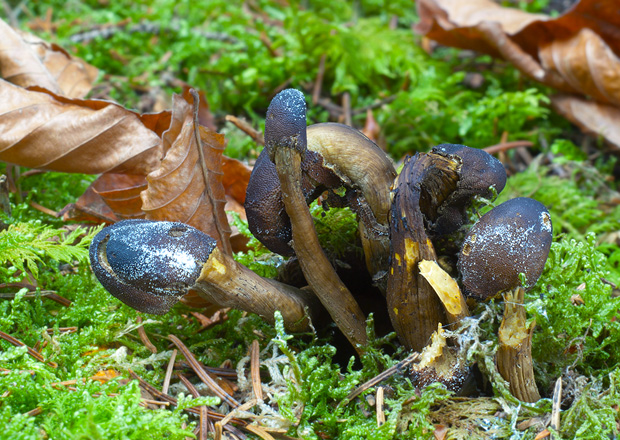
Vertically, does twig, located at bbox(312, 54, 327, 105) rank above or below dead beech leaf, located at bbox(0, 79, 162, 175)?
below

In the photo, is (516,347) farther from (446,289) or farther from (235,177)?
(235,177)

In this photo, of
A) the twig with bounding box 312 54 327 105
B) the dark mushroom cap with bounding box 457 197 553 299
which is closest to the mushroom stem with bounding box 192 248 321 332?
the dark mushroom cap with bounding box 457 197 553 299

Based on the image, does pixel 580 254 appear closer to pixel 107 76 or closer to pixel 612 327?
pixel 612 327

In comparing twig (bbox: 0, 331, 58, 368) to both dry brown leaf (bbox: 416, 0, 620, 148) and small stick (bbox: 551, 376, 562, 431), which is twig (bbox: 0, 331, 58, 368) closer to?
small stick (bbox: 551, 376, 562, 431)

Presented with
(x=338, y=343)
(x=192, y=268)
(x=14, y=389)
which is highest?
(x=192, y=268)

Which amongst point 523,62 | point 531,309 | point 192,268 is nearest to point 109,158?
point 192,268

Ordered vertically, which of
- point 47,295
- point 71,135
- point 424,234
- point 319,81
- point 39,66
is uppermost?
point 39,66

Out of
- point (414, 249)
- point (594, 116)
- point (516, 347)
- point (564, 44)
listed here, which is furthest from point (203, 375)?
point (564, 44)
